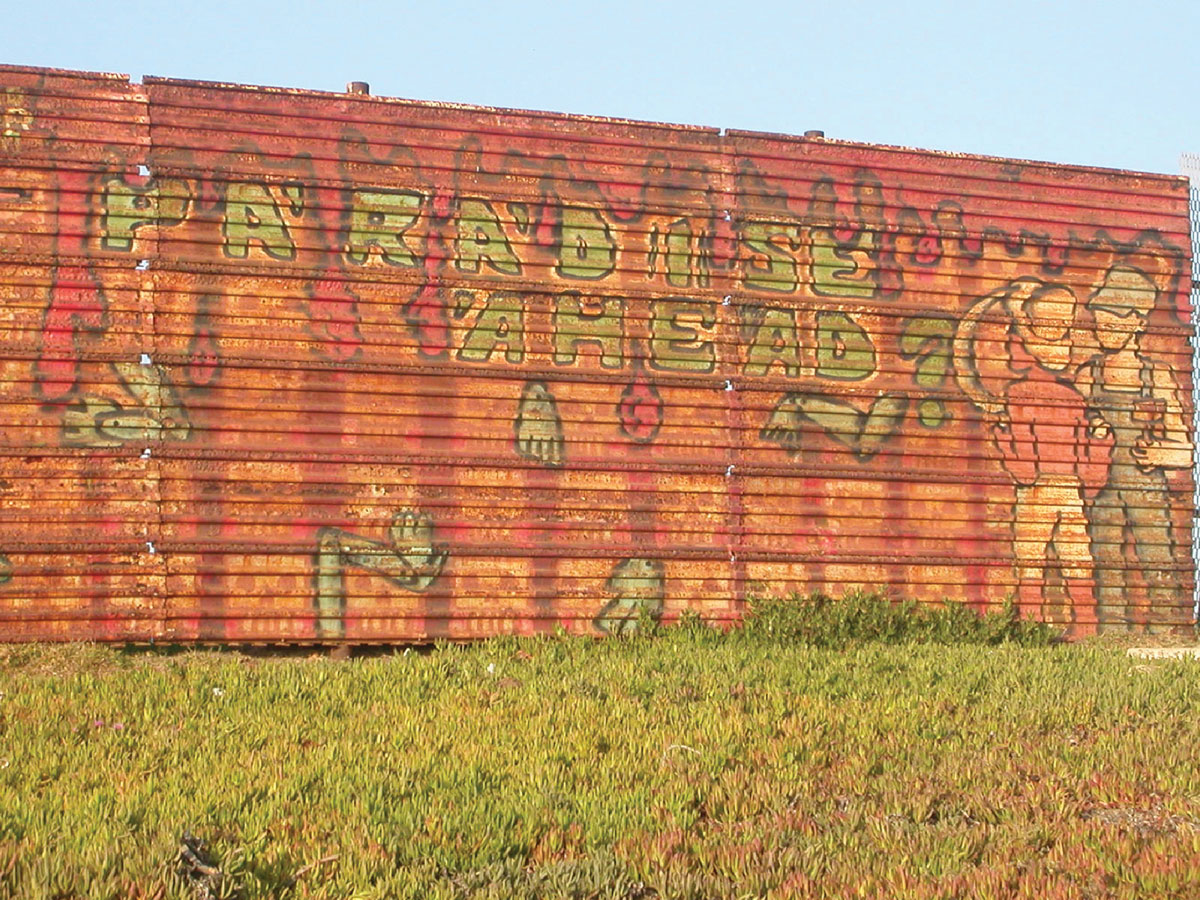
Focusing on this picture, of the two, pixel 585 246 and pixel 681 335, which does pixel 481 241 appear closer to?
pixel 585 246

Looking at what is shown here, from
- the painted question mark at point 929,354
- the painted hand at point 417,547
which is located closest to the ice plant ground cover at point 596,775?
the painted hand at point 417,547

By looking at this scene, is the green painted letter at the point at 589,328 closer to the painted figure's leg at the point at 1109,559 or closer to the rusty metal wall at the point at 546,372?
the rusty metal wall at the point at 546,372

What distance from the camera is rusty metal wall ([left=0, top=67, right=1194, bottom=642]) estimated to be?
10.4 metres

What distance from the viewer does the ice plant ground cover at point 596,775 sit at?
16.2 feet

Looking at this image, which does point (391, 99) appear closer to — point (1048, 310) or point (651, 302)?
point (651, 302)

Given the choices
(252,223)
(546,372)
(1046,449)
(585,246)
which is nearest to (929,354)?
(1046,449)

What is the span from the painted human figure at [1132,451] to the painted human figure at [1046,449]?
169 millimetres

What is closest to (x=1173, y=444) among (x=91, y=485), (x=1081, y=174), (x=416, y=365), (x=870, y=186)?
(x=1081, y=174)

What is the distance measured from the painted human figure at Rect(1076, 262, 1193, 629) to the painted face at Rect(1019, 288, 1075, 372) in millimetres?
261

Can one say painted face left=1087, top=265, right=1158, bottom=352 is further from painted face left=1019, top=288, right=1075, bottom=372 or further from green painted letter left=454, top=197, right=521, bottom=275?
green painted letter left=454, top=197, right=521, bottom=275

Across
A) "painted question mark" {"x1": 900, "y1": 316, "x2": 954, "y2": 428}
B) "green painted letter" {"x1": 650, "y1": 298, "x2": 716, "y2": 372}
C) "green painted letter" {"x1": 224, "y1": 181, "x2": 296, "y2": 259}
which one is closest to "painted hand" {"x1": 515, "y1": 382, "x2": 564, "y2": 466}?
"green painted letter" {"x1": 650, "y1": 298, "x2": 716, "y2": 372}

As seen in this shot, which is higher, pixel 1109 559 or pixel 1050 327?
pixel 1050 327

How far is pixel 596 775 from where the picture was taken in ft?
21.1

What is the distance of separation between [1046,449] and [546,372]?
4.91 meters
